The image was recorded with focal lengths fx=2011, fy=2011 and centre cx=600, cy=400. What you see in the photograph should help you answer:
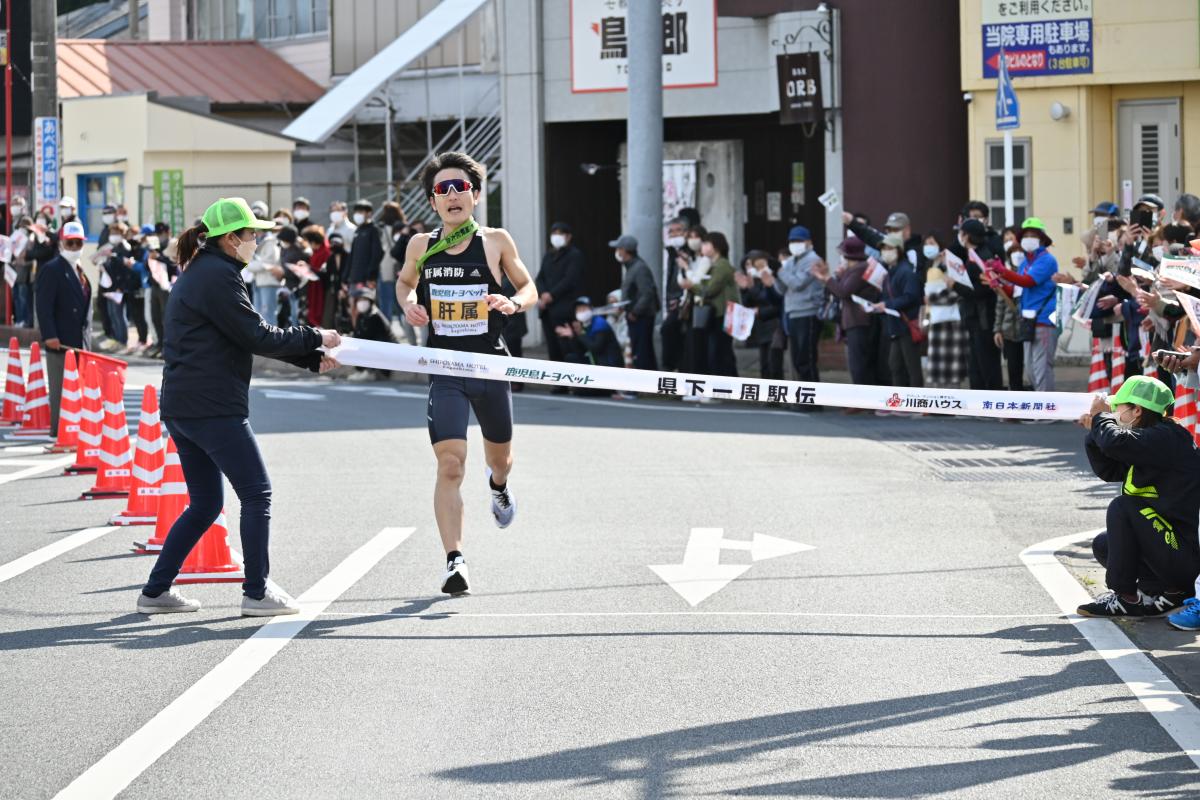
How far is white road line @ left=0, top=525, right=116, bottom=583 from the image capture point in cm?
1085

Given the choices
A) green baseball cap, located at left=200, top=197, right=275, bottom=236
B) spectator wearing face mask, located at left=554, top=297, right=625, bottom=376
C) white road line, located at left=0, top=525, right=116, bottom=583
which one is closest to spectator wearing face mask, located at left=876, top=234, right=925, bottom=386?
spectator wearing face mask, located at left=554, top=297, right=625, bottom=376

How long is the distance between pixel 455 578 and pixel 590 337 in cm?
1383

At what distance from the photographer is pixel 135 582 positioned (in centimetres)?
1037

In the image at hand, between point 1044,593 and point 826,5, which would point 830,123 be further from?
point 1044,593

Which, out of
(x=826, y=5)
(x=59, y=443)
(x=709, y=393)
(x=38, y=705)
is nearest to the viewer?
(x=38, y=705)

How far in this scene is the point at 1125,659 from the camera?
8336 millimetres

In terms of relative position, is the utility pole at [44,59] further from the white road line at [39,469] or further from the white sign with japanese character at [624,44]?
→ the white road line at [39,469]

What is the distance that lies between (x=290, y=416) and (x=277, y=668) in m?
→ 12.1

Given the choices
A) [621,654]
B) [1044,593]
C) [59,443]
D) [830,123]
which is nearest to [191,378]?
[621,654]

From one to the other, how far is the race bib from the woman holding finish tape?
27.8 inches

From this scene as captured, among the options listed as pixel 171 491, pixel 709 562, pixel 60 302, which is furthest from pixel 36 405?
pixel 709 562

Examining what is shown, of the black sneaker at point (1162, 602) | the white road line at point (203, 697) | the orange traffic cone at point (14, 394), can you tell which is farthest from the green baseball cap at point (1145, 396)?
the orange traffic cone at point (14, 394)

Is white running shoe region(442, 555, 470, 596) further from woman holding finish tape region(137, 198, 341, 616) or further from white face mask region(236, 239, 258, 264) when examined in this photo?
white face mask region(236, 239, 258, 264)

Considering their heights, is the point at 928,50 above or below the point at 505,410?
above
